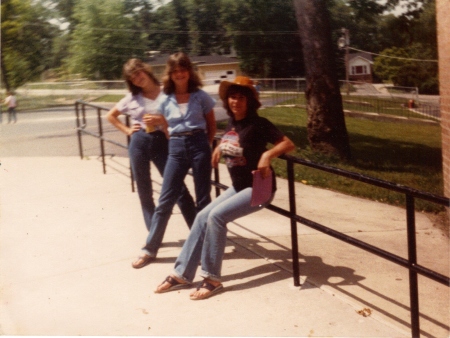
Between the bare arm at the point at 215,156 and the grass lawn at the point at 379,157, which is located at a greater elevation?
the bare arm at the point at 215,156

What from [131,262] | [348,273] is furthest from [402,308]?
[131,262]

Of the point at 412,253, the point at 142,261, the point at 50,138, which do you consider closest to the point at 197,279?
the point at 142,261

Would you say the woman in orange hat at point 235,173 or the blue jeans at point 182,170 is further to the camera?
the blue jeans at point 182,170

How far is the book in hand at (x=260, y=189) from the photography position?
3113 millimetres

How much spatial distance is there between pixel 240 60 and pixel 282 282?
381 centimetres

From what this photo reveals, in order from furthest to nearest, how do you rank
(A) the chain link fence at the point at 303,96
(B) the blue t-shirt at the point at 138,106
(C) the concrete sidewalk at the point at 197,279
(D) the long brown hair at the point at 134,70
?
1. (A) the chain link fence at the point at 303,96
2. (B) the blue t-shirt at the point at 138,106
3. (D) the long brown hair at the point at 134,70
4. (C) the concrete sidewalk at the point at 197,279

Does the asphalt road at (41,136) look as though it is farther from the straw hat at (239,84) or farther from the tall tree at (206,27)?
the straw hat at (239,84)

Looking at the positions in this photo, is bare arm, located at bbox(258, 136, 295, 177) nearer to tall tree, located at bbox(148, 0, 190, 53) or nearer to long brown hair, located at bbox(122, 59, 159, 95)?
long brown hair, located at bbox(122, 59, 159, 95)

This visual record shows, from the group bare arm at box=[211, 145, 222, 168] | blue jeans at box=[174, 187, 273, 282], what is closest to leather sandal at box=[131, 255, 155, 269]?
blue jeans at box=[174, 187, 273, 282]

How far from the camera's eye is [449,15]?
418cm

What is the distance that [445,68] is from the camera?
4.61m

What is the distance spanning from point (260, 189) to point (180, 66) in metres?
0.98

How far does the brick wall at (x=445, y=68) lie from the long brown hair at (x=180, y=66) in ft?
6.31

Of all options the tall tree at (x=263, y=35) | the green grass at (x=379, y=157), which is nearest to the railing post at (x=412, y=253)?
the tall tree at (x=263, y=35)
